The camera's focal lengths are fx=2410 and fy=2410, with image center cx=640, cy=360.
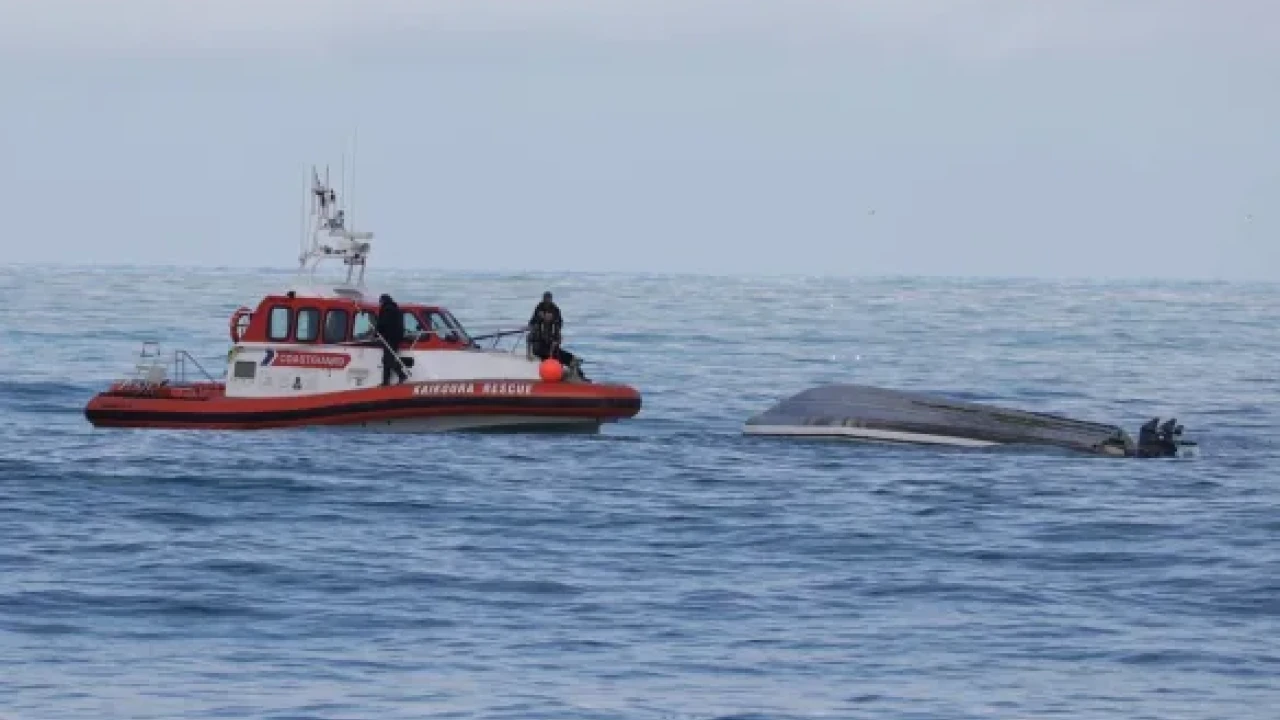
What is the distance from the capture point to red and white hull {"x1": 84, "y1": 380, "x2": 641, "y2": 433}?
1391 inches

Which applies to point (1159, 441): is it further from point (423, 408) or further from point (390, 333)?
point (390, 333)

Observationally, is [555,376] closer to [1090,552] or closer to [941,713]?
[1090,552]

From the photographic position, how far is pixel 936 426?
36250mm

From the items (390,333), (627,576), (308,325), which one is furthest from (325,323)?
(627,576)

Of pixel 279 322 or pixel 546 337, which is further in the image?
pixel 279 322

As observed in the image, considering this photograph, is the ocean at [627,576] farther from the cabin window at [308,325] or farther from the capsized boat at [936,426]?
the cabin window at [308,325]

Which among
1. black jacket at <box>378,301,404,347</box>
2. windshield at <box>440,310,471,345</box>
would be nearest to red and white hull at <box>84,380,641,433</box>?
black jacket at <box>378,301,404,347</box>

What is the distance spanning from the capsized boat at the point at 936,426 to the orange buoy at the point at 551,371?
3846 mm

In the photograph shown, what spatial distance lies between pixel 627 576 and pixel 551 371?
40.0ft

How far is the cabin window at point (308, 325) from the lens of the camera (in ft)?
119

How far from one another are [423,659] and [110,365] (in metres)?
42.7

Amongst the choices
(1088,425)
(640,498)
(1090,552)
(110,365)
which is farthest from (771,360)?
(1090,552)

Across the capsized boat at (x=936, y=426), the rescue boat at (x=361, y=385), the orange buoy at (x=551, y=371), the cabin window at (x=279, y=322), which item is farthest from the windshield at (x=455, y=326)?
the capsized boat at (x=936, y=426)

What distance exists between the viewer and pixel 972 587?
22.8 meters
